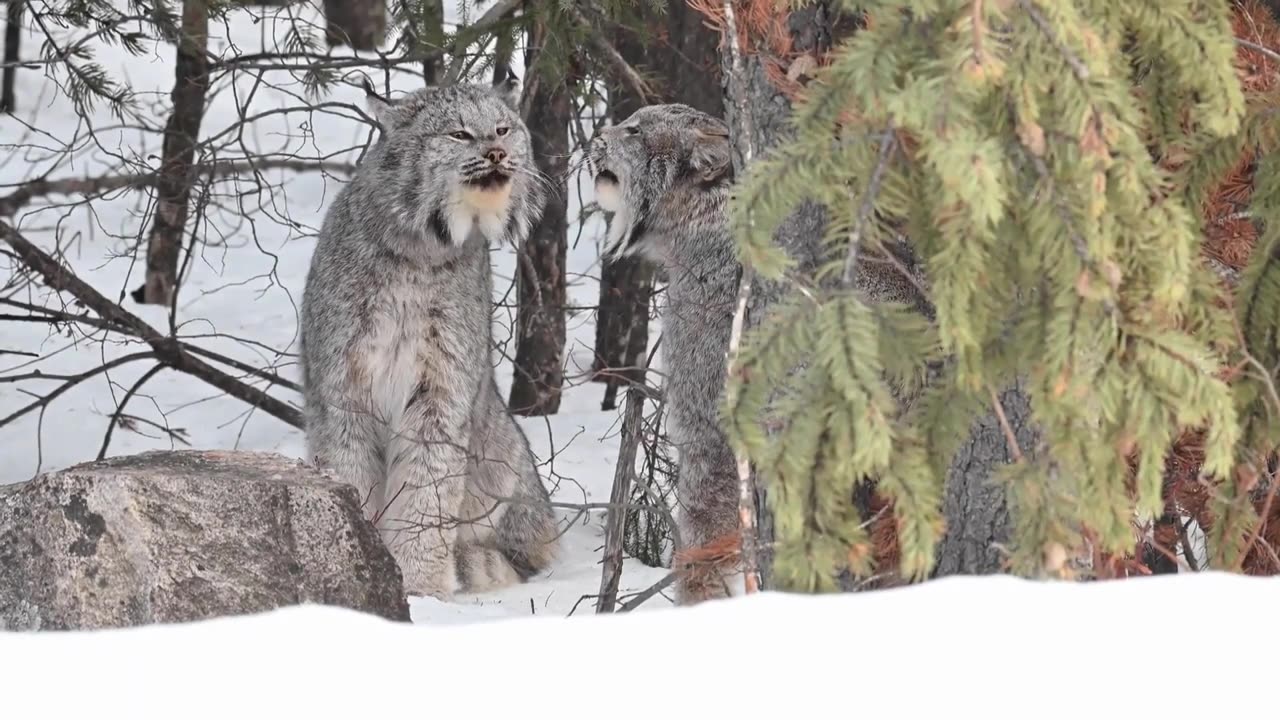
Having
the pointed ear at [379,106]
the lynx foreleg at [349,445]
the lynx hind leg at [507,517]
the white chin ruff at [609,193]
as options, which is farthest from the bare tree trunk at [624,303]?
the white chin ruff at [609,193]

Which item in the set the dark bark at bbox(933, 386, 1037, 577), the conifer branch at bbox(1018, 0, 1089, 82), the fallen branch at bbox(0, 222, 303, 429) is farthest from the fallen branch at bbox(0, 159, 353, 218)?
the conifer branch at bbox(1018, 0, 1089, 82)

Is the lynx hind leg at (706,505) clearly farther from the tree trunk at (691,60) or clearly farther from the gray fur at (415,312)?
the tree trunk at (691,60)

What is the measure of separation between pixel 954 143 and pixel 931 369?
152 cm

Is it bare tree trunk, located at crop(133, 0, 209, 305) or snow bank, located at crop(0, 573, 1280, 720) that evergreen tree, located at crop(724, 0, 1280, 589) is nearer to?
snow bank, located at crop(0, 573, 1280, 720)

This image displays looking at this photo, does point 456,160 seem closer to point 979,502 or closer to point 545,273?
point 979,502

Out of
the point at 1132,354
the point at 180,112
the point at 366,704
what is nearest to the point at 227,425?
the point at 180,112

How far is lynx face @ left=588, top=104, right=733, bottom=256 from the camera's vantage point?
187 inches

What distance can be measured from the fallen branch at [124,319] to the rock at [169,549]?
2978 millimetres

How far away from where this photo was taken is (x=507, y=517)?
19.7 feet

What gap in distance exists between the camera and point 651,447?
585 cm

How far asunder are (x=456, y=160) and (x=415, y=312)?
0.56 meters

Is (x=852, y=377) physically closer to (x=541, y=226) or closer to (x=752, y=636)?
(x=752, y=636)

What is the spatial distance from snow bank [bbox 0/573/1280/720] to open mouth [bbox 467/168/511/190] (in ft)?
8.96

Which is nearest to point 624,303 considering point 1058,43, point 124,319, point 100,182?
point 124,319
